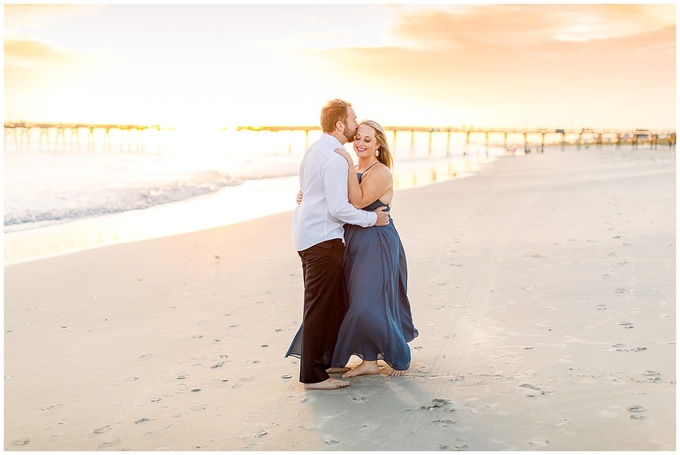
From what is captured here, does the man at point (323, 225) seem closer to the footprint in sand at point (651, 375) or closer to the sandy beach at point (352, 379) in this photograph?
the sandy beach at point (352, 379)

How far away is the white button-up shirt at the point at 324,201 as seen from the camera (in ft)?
15.3

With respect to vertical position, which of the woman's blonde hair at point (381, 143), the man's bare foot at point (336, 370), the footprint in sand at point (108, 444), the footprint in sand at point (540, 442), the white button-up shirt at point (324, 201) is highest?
the woman's blonde hair at point (381, 143)

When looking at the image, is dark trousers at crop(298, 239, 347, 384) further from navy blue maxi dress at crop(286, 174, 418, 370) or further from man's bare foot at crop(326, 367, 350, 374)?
man's bare foot at crop(326, 367, 350, 374)

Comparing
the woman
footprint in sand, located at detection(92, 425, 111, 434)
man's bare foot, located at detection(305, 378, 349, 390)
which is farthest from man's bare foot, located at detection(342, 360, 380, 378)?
footprint in sand, located at detection(92, 425, 111, 434)

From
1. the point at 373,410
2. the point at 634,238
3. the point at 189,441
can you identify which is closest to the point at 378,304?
the point at 373,410

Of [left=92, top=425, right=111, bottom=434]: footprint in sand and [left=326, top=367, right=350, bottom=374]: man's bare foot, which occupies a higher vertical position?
[left=326, top=367, right=350, bottom=374]: man's bare foot

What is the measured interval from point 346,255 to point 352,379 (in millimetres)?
885

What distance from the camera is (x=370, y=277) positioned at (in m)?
4.94

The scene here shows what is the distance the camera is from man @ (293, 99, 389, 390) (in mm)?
4668

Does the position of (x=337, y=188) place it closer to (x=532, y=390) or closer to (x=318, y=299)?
(x=318, y=299)

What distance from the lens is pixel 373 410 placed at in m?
4.38

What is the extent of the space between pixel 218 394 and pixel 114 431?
0.75 meters

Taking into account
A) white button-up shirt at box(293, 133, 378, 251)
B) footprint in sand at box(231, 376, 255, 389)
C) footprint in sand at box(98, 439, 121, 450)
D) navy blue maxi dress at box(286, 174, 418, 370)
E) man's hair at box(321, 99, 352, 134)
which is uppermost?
man's hair at box(321, 99, 352, 134)

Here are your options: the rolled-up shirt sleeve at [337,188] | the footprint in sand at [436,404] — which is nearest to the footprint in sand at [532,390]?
the footprint in sand at [436,404]
